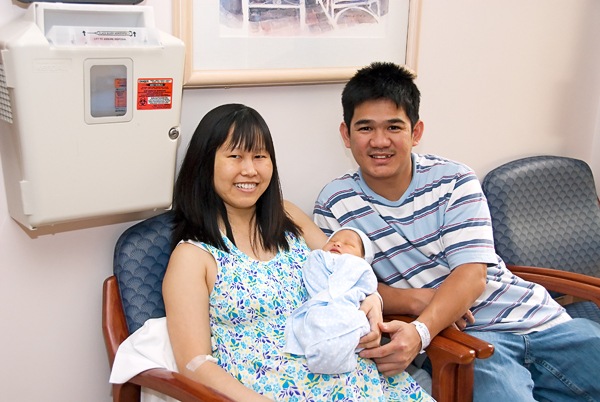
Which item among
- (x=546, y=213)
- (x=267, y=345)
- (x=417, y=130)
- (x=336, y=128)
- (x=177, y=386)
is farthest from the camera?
(x=546, y=213)

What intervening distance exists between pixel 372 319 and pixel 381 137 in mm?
567

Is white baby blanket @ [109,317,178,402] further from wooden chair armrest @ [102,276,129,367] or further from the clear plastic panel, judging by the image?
the clear plastic panel

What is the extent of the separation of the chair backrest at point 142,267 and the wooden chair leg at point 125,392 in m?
0.15

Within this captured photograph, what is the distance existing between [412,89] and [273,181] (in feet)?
1.80

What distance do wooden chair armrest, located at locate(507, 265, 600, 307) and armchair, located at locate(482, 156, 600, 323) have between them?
165 mm

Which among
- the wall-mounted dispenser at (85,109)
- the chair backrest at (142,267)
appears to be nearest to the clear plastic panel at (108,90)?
the wall-mounted dispenser at (85,109)

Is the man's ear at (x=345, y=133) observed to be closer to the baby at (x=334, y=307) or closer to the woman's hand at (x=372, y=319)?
the baby at (x=334, y=307)

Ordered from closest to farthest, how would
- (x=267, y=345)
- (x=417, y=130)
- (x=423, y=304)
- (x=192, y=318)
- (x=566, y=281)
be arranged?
(x=192, y=318), (x=267, y=345), (x=423, y=304), (x=417, y=130), (x=566, y=281)

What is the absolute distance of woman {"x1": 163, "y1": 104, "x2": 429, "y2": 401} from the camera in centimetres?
146

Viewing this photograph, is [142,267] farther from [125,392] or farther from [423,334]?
[423,334]

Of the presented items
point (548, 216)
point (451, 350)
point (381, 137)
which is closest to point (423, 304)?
point (451, 350)

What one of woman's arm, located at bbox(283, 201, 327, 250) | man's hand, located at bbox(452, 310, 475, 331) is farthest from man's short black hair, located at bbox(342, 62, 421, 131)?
man's hand, located at bbox(452, 310, 475, 331)

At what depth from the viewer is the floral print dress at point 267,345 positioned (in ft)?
4.90

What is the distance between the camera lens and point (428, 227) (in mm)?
1875
